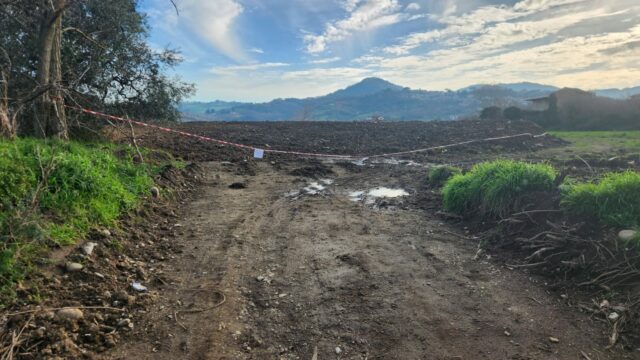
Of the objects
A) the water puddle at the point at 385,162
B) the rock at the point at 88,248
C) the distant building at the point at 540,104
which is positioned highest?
the distant building at the point at 540,104

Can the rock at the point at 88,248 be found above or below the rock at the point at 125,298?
Answer: above

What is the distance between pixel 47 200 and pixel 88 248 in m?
0.79

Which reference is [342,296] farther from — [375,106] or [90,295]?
[375,106]

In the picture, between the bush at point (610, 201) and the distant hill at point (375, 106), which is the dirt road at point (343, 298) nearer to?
the bush at point (610, 201)

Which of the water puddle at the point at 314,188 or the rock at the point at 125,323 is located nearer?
the rock at the point at 125,323

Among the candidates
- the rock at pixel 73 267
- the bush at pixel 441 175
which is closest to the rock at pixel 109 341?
the rock at pixel 73 267

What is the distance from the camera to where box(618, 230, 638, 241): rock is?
4.50m

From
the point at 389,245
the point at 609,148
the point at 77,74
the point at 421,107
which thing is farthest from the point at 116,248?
the point at 421,107

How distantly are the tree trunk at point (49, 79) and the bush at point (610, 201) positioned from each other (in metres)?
8.17

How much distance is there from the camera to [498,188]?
6461mm

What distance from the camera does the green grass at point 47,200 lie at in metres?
3.65

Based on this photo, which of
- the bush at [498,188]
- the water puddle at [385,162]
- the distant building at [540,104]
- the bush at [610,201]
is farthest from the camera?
the distant building at [540,104]

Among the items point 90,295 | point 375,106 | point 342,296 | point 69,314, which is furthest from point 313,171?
point 375,106

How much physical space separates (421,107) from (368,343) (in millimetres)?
106401
